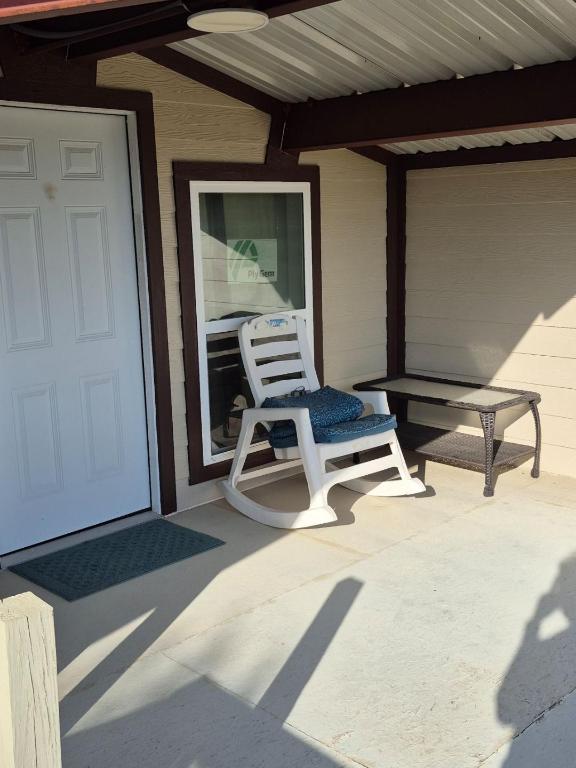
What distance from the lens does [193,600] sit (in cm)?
346

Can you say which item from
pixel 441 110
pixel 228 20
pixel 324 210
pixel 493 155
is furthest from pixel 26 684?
pixel 493 155

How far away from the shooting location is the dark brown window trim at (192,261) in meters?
4.29

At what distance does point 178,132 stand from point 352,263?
4.61ft

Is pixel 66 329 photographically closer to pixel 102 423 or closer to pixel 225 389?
pixel 102 423

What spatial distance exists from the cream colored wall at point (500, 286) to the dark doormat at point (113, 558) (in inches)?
79.2

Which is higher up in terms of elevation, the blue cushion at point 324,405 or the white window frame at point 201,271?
the white window frame at point 201,271

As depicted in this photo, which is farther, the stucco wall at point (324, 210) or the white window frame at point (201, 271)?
the white window frame at point (201, 271)

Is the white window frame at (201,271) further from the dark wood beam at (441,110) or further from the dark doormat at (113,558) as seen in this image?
the dark doormat at (113,558)

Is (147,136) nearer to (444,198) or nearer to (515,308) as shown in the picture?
(444,198)

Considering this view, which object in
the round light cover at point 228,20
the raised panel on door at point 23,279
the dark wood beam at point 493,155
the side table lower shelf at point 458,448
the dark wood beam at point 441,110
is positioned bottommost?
the side table lower shelf at point 458,448

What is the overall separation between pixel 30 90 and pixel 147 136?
1.96 feet

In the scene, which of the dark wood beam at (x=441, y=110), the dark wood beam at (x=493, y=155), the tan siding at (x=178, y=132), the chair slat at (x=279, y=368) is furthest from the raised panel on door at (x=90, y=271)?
the dark wood beam at (x=493, y=155)

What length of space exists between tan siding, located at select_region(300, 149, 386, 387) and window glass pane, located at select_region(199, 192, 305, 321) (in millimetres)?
214

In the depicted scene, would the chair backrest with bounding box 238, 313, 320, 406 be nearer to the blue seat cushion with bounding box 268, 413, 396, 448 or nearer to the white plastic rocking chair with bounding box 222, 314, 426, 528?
the white plastic rocking chair with bounding box 222, 314, 426, 528
